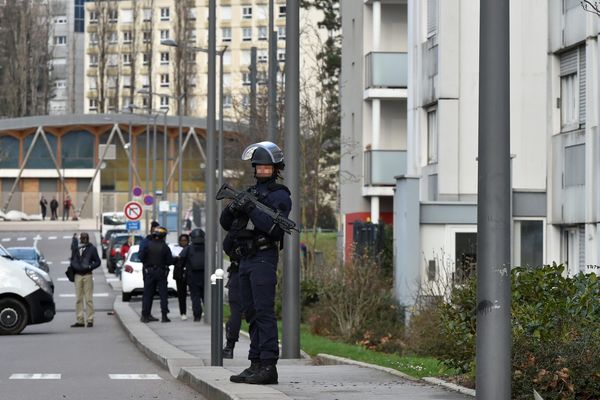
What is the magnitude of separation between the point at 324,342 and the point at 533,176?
10108 millimetres

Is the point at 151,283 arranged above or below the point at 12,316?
above

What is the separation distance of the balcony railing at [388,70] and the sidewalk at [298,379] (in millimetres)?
27965

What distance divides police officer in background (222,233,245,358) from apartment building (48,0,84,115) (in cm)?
12228

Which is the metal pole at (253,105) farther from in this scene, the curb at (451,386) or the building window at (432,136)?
the curb at (451,386)

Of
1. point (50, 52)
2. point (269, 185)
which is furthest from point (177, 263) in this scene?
point (50, 52)

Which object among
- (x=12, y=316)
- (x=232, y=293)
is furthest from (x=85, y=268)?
(x=232, y=293)

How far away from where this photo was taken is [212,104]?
29.3m

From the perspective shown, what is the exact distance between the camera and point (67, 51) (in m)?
146

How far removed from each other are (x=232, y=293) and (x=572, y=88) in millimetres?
11113

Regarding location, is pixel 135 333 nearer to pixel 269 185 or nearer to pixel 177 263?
pixel 177 263

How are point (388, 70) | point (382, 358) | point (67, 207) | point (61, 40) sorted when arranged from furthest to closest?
1. point (61, 40)
2. point (67, 207)
3. point (388, 70)
4. point (382, 358)

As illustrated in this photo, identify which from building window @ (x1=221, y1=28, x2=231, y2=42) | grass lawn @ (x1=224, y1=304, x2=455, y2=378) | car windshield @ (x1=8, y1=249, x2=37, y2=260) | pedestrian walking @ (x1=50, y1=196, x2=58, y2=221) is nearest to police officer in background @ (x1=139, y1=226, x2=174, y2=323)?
grass lawn @ (x1=224, y1=304, x2=455, y2=378)

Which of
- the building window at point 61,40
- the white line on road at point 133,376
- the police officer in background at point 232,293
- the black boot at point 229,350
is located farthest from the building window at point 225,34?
the white line on road at point 133,376

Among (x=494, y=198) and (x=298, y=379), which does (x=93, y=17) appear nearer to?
(x=298, y=379)
